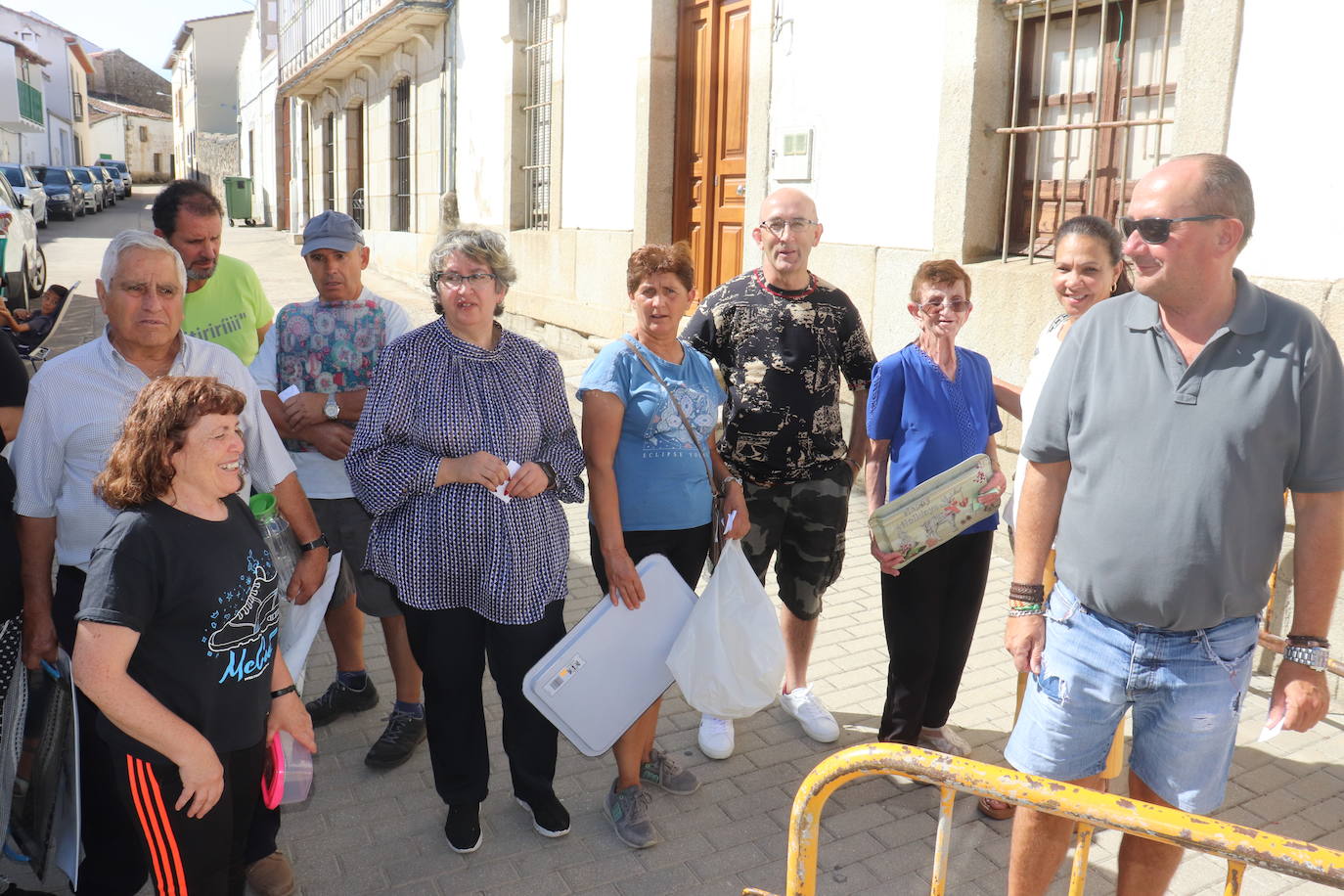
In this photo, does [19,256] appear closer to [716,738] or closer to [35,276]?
[35,276]

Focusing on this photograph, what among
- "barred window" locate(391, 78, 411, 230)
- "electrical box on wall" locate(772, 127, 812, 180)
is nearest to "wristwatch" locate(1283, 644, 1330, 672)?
"electrical box on wall" locate(772, 127, 812, 180)

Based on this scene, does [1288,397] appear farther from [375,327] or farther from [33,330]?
[33,330]

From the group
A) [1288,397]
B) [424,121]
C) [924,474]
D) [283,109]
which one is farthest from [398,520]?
[283,109]

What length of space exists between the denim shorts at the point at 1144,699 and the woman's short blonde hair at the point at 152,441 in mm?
1966

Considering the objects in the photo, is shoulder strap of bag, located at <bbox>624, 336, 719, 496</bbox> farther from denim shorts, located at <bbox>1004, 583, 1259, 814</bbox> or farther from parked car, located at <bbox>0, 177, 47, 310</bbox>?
parked car, located at <bbox>0, 177, 47, 310</bbox>

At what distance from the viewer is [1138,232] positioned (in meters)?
2.26

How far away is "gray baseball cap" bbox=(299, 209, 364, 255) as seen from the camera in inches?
141

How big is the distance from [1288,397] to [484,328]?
6.59 feet

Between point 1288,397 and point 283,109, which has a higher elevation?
point 283,109

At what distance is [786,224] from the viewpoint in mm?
3648

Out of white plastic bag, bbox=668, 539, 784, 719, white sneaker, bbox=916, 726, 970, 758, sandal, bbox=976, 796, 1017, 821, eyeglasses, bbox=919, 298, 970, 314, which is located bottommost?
sandal, bbox=976, 796, 1017, 821

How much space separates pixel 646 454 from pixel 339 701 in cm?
167

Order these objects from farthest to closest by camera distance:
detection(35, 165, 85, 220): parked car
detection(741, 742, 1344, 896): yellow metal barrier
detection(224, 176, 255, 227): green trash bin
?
1. detection(224, 176, 255, 227): green trash bin
2. detection(35, 165, 85, 220): parked car
3. detection(741, 742, 1344, 896): yellow metal barrier

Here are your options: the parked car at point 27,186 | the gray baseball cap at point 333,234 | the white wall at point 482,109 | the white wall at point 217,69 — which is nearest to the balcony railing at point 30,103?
the white wall at point 217,69
